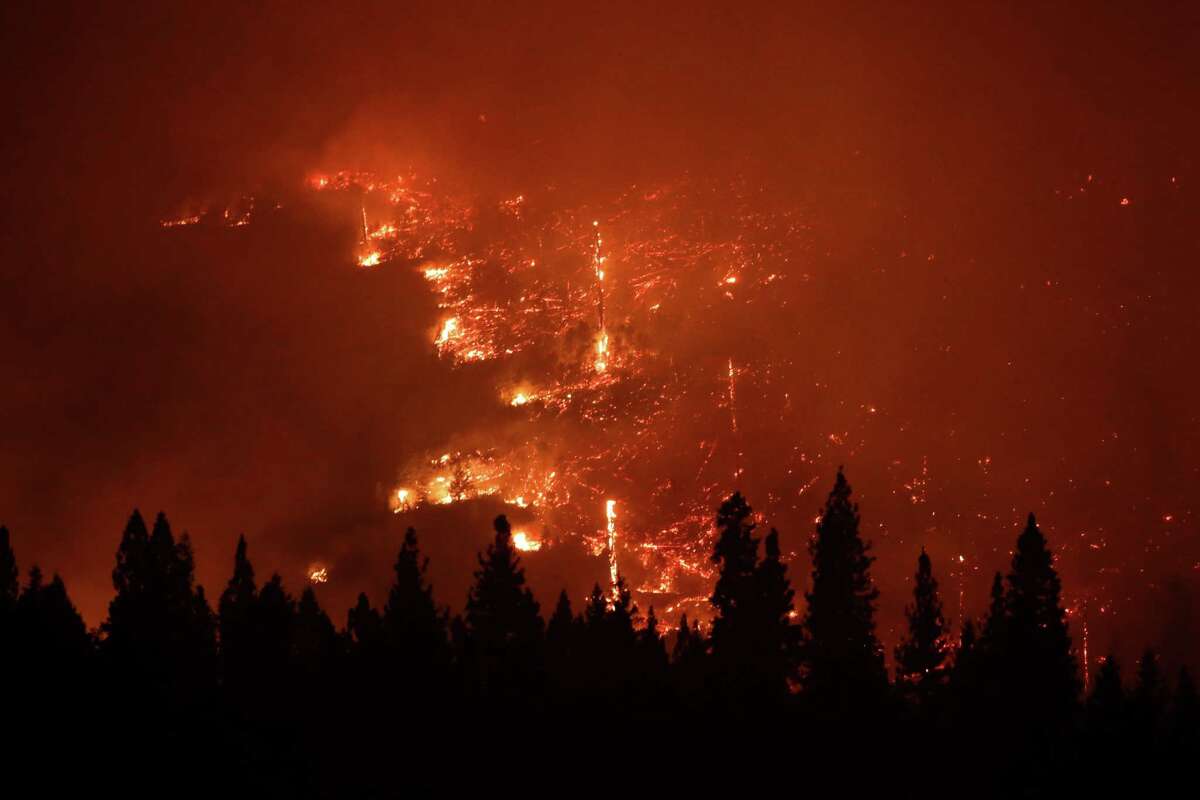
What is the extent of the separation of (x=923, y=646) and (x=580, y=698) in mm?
22041

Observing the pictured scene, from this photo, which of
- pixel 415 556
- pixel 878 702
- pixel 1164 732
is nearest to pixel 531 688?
pixel 878 702

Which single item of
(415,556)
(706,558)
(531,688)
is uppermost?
(706,558)

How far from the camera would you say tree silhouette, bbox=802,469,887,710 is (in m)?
52.8

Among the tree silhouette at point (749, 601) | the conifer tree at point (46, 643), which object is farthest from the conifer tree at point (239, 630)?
the tree silhouette at point (749, 601)

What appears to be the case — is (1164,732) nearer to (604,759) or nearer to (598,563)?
(604,759)

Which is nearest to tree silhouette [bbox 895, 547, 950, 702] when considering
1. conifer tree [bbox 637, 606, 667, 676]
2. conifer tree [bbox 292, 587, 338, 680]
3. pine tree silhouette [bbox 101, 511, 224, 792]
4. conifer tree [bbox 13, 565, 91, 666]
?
conifer tree [bbox 637, 606, 667, 676]

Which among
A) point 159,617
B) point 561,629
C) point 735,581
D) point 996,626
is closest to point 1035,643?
point 996,626

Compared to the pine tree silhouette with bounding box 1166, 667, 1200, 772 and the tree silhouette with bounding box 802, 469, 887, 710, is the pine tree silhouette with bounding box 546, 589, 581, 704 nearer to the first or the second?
the tree silhouette with bounding box 802, 469, 887, 710

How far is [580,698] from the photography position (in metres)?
43.0

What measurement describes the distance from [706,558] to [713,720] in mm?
100781

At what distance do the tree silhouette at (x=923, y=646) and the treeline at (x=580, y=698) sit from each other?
147 millimetres

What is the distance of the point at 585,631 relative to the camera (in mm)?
57188

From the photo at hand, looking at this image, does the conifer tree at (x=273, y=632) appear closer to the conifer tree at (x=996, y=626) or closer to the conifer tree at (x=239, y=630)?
the conifer tree at (x=239, y=630)

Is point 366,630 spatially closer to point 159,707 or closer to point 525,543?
point 159,707
